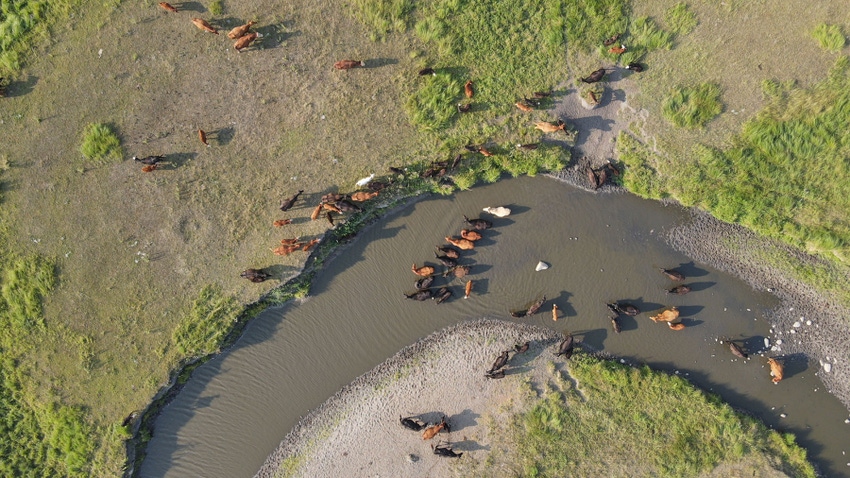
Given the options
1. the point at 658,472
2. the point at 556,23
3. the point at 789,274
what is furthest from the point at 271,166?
the point at 789,274

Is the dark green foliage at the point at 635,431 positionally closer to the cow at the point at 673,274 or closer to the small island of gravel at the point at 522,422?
the small island of gravel at the point at 522,422

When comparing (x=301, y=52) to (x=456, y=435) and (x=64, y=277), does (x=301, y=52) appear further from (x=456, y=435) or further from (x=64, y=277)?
(x=456, y=435)

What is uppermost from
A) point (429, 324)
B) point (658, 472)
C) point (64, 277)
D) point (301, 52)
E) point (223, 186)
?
point (301, 52)

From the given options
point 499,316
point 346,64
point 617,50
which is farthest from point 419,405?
point 617,50

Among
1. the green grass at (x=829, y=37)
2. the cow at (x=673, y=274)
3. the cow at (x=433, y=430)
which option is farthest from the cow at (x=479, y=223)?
the green grass at (x=829, y=37)

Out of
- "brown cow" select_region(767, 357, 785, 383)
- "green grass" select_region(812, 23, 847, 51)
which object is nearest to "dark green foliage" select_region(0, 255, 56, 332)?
"brown cow" select_region(767, 357, 785, 383)

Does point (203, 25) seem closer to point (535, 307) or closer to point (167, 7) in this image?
point (167, 7)

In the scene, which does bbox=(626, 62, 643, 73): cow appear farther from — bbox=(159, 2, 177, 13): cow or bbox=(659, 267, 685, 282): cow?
bbox=(159, 2, 177, 13): cow
